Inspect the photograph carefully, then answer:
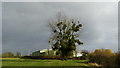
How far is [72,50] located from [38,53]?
4843 centimetres

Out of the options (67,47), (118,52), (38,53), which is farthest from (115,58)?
(38,53)

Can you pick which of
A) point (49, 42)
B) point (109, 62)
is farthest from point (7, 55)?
point (109, 62)

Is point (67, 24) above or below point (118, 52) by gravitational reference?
above

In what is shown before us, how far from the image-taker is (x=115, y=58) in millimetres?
21719

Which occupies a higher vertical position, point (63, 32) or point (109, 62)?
point (63, 32)

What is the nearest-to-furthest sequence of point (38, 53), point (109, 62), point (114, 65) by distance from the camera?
point (114, 65)
point (109, 62)
point (38, 53)

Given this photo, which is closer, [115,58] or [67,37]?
[115,58]

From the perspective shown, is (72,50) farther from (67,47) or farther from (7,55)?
(7,55)

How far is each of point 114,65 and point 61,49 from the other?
1478 inches

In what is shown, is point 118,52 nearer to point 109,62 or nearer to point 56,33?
point 109,62

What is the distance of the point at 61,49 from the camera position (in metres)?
58.8

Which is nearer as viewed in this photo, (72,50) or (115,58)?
(115,58)

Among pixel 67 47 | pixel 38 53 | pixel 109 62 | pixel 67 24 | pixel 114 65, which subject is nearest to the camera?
pixel 114 65

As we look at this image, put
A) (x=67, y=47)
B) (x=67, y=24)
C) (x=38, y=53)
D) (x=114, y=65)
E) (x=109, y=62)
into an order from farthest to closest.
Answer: (x=38, y=53) < (x=67, y=24) < (x=67, y=47) < (x=109, y=62) < (x=114, y=65)
